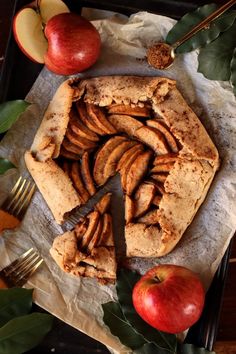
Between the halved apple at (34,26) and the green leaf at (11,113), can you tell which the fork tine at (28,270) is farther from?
the halved apple at (34,26)

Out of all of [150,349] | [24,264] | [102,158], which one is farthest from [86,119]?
[150,349]

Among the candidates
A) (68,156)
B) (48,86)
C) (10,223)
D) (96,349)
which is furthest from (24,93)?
(96,349)

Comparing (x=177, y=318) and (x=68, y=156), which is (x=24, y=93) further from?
(x=177, y=318)

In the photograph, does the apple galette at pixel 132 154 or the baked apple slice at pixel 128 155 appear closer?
the apple galette at pixel 132 154

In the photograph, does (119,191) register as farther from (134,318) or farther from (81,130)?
(134,318)

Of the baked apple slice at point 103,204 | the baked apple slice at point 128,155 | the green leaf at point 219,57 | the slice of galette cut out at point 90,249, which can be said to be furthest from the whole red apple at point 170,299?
the green leaf at point 219,57

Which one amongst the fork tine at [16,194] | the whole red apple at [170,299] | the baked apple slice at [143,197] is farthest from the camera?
the fork tine at [16,194]
